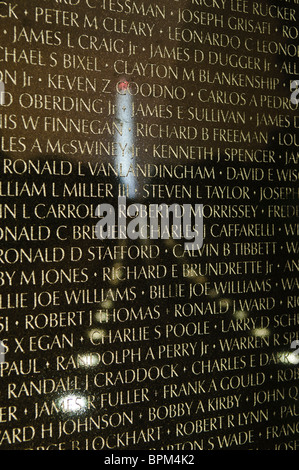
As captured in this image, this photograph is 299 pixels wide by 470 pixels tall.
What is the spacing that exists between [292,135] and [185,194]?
53cm

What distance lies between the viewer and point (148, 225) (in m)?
1.78

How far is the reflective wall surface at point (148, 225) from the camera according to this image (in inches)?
64.2

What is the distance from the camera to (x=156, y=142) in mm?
1789

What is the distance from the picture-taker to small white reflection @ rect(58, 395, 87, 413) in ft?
5.51

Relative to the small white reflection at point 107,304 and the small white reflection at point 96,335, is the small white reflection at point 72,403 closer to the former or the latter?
the small white reflection at point 96,335

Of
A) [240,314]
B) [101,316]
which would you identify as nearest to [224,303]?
[240,314]

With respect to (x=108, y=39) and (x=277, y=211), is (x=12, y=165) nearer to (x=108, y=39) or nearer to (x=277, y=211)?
(x=108, y=39)

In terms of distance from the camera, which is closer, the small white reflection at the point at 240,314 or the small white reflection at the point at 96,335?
the small white reflection at the point at 96,335

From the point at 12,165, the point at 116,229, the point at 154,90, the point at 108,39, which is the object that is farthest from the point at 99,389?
the point at 108,39

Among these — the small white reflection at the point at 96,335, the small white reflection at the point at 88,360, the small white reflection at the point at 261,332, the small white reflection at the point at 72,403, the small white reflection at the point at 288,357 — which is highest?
the small white reflection at the point at 261,332

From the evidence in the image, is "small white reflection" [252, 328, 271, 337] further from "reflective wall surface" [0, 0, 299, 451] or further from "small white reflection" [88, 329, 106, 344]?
"small white reflection" [88, 329, 106, 344]

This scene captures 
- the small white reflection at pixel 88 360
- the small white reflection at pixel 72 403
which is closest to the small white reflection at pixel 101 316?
the small white reflection at pixel 88 360

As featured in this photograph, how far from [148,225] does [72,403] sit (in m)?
0.66

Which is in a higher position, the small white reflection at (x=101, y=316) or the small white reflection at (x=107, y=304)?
the small white reflection at (x=107, y=304)
